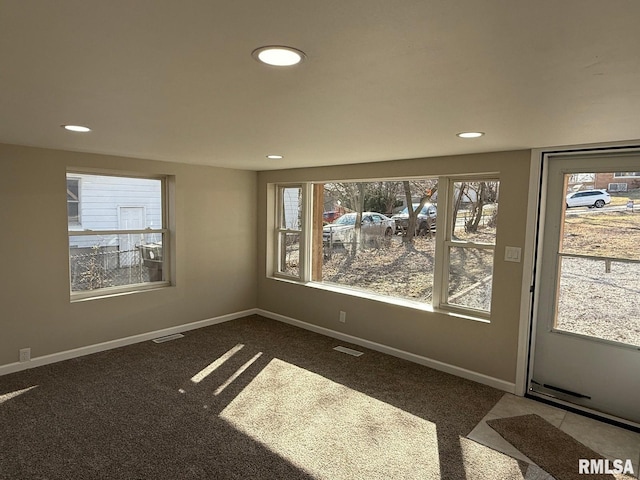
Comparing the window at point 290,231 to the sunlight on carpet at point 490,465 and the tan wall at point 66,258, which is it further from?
the sunlight on carpet at point 490,465

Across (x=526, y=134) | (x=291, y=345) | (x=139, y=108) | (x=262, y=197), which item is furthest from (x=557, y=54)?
(x=262, y=197)

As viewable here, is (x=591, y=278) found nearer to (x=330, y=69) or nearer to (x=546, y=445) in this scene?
(x=546, y=445)

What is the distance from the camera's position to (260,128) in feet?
8.42

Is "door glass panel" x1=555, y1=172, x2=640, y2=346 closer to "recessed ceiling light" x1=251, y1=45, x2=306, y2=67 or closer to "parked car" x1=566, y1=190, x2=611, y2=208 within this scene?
"parked car" x1=566, y1=190, x2=611, y2=208

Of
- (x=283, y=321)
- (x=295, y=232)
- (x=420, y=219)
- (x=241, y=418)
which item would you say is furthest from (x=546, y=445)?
(x=295, y=232)

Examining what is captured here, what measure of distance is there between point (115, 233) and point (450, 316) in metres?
3.70

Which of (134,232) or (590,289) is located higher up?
(134,232)

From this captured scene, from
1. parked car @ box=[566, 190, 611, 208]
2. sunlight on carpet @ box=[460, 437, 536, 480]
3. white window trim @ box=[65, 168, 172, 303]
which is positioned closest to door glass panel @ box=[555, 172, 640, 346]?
parked car @ box=[566, 190, 611, 208]

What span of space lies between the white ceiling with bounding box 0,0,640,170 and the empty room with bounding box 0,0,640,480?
1cm

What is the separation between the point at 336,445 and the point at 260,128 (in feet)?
7.15

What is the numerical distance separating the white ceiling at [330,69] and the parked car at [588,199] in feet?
1.62

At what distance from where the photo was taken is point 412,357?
4043 mm

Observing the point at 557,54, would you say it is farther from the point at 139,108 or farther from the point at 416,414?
the point at 416,414

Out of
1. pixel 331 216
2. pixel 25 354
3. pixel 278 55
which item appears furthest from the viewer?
pixel 331 216
